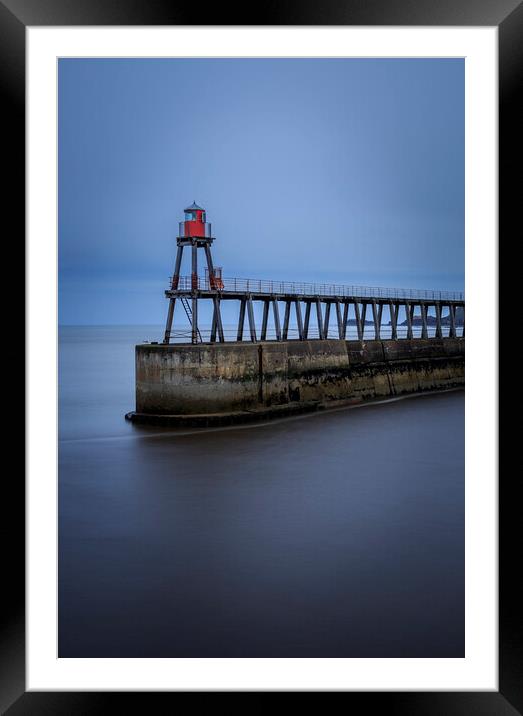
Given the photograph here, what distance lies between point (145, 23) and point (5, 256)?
822 millimetres

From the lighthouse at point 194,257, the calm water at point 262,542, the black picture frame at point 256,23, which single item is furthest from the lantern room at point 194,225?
the black picture frame at point 256,23

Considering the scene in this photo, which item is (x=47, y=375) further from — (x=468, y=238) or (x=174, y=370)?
(x=174, y=370)

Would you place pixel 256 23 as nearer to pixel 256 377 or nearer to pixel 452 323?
pixel 256 377

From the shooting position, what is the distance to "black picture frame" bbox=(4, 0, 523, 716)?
190cm

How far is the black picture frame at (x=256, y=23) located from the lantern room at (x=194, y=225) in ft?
33.6

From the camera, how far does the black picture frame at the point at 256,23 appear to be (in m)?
1.90

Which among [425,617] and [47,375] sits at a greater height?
[47,375]

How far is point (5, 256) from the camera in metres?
1.90

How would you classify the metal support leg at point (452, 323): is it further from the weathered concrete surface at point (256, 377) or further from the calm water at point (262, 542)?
the calm water at point (262, 542)

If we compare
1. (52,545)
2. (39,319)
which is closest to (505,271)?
(39,319)

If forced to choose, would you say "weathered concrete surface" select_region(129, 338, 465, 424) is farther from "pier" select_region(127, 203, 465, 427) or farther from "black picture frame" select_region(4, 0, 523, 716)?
"black picture frame" select_region(4, 0, 523, 716)

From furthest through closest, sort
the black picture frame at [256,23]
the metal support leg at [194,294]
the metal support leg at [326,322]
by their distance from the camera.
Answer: the metal support leg at [326,322]
the metal support leg at [194,294]
the black picture frame at [256,23]

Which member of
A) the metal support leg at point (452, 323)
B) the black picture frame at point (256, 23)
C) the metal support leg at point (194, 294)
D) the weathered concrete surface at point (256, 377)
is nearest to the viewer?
the black picture frame at point (256, 23)

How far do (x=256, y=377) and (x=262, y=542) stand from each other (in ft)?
18.0
